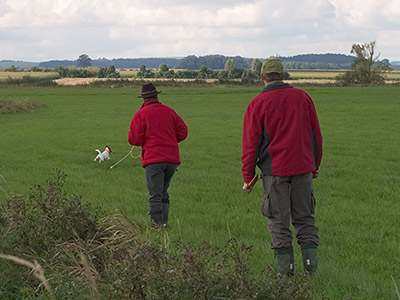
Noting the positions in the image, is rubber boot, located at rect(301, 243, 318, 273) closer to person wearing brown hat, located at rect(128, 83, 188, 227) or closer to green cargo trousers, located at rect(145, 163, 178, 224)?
person wearing brown hat, located at rect(128, 83, 188, 227)

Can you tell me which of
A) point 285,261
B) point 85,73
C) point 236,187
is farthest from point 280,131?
point 85,73

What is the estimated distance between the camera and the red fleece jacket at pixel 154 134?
8.48 metres

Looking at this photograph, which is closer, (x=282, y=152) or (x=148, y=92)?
(x=282, y=152)

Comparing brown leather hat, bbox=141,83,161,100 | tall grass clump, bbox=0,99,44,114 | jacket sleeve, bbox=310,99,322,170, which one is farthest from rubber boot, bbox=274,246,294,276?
tall grass clump, bbox=0,99,44,114

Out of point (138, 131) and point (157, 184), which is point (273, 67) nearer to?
point (138, 131)

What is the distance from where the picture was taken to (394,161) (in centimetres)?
1659

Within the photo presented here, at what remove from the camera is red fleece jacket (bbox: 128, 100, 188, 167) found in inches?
334

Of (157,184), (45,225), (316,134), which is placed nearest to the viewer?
(316,134)

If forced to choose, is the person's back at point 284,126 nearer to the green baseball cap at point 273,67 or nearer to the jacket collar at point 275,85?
the jacket collar at point 275,85

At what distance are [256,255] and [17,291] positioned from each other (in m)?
2.93

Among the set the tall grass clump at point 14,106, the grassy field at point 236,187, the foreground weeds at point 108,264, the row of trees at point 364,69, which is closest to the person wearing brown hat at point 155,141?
the grassy field at point 236,187

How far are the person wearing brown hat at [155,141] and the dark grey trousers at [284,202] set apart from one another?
8.40ft

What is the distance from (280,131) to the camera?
6078mm

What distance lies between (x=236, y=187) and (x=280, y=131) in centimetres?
654
